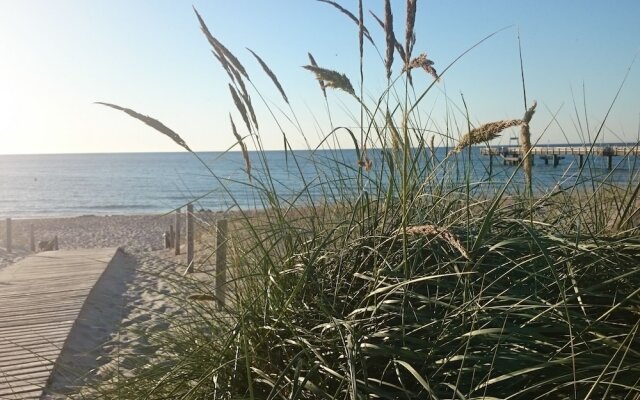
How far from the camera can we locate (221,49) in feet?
6.78

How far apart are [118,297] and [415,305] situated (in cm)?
667

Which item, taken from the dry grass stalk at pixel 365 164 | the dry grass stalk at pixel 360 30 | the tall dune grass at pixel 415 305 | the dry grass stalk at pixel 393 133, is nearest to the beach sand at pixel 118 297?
the tall dune grass at pixel 415 305

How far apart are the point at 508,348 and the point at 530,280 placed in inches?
10.0

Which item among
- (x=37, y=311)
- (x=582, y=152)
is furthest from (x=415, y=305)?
(x=37, y=311)

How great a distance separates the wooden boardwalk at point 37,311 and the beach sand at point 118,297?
120 millimetres

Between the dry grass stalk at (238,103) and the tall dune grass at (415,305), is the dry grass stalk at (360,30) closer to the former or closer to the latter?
the tall dune grass at (415,305)

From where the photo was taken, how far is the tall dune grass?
1.30 m

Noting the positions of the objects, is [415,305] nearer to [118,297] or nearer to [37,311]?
[37,311]

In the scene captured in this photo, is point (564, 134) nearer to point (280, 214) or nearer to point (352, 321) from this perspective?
point (280, 214)

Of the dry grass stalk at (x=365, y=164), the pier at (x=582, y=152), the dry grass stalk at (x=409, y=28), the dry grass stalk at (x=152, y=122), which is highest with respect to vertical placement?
the dry grass stalk at (x=409, y=28)

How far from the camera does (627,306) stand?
1436mm

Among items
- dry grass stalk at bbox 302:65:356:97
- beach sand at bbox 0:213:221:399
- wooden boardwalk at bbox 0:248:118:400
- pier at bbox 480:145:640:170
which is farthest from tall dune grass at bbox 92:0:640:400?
wooden boardwalk at bbox 0:248:118:400

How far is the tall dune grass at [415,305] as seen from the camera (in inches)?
51.3

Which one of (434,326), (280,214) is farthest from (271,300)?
(434,326)
